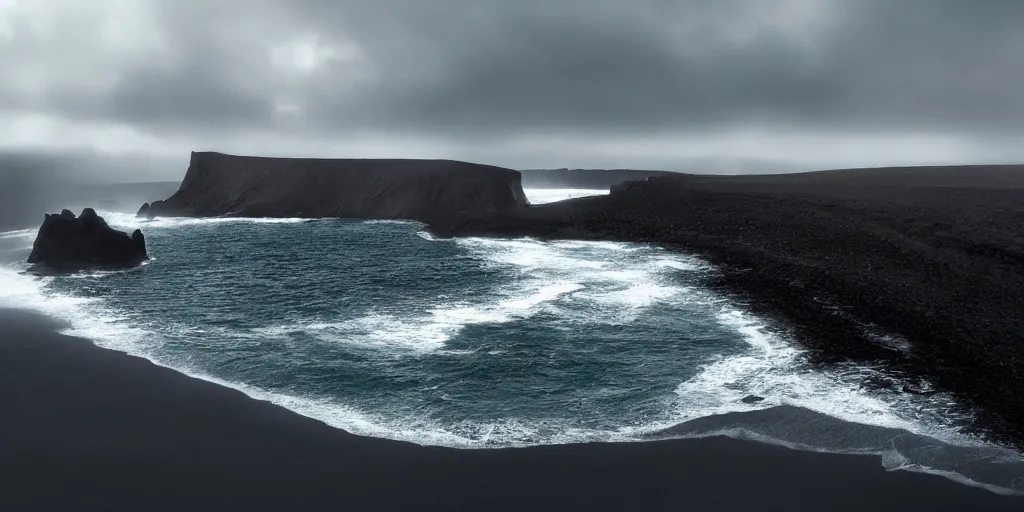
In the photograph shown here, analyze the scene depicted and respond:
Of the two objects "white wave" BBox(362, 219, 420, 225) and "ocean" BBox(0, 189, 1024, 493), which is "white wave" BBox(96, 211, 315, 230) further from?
"ocean" BBox(0, 189, 1024, 493)

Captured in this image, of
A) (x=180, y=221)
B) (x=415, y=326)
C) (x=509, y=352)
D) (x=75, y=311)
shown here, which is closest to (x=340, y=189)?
(x=180, y=221)

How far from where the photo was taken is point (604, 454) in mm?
14883

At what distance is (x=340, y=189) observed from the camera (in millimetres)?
75125

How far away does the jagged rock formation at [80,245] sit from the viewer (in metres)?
38.4

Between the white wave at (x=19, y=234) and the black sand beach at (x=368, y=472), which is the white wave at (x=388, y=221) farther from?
the black sand beach at (x=368, y=472)

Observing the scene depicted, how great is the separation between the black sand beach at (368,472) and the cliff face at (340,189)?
48.9m

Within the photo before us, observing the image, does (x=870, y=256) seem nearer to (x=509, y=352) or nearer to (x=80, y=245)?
(x=509, y=352)

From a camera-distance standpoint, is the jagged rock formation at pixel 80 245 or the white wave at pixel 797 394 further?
the jagged rock formation at pixel 80 245

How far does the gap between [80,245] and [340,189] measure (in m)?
37.0

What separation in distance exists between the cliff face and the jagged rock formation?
29499 mm

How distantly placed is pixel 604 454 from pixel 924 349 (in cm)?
1229

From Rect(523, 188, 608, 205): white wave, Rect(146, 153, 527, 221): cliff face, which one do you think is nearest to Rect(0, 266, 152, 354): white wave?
Rect(146, 153, 527, 221): cliff face

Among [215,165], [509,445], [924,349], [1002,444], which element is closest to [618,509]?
[509,445]

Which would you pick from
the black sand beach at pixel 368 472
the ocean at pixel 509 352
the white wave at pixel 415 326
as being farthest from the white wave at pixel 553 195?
the black sand beach at pixel 368 472
